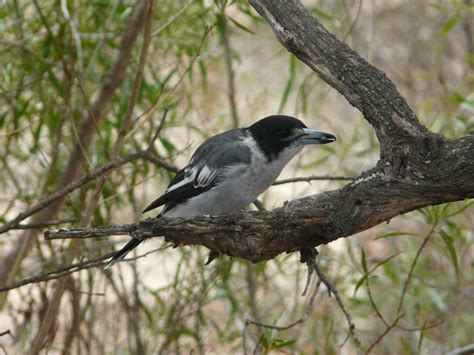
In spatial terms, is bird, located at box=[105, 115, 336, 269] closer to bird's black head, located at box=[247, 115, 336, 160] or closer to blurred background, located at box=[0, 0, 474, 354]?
bird's black head, located at box=[247, 115, 336, 160]

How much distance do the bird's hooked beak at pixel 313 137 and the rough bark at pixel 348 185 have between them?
2.53ft

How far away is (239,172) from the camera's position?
3.03 meters

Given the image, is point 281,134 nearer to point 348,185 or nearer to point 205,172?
point 205,172

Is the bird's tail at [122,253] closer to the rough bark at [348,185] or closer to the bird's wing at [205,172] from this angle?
the bird's wing at [205,172]

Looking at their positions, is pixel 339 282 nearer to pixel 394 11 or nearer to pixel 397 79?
pixel 397 79

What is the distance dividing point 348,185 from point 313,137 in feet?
3.16

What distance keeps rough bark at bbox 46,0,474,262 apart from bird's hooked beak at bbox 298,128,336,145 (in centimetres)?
77

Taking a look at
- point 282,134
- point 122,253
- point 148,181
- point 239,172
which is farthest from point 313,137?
point 148,181

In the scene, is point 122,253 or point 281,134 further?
point 281,134

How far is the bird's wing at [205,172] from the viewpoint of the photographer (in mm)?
3033

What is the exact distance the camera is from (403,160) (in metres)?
1.87


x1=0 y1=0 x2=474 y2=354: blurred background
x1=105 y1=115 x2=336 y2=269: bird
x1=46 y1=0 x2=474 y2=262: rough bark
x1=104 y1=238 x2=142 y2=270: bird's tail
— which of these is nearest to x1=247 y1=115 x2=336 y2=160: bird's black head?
x1=105 y1=115 x2=336 y2=269: bird

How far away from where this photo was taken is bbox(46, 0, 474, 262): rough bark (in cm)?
183

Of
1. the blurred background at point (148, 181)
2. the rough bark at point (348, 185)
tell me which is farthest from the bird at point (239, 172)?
the rough bark at point (348, 185)
